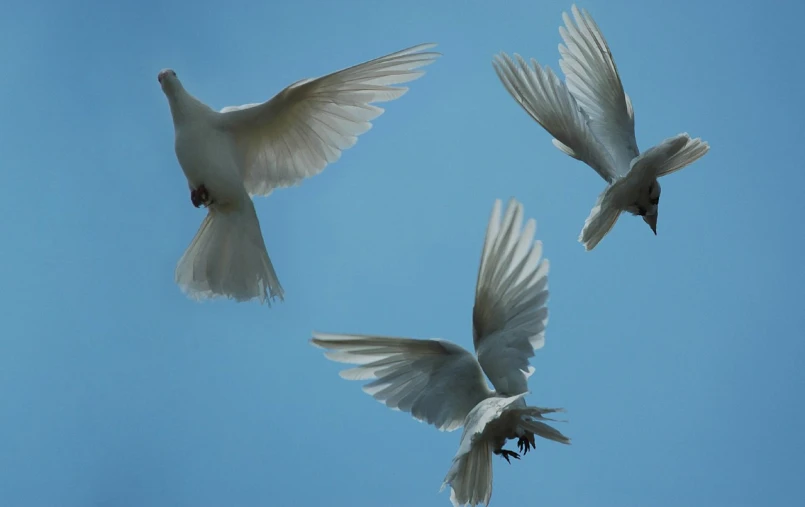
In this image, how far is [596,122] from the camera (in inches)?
262

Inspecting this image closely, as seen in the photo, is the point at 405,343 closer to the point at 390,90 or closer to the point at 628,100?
the point at 390,90

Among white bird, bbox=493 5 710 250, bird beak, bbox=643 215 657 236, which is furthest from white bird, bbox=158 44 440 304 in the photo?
bird beak, bbox=643 215 657 236

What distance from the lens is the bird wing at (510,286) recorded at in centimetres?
577

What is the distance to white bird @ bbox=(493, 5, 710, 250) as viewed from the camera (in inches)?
241

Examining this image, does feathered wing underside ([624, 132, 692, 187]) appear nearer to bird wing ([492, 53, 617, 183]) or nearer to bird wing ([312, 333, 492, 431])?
bird wing ([492, 53, 617, 183])

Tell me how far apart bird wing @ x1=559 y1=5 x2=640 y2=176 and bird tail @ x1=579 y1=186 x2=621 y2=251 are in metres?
0.39

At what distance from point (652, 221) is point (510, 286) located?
124 centimetres

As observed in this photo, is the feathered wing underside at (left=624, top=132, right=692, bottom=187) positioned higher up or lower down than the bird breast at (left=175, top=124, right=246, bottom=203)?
higher up

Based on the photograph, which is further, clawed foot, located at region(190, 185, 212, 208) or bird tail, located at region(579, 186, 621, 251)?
bird tail, located at region(579, 186, 621, 251)

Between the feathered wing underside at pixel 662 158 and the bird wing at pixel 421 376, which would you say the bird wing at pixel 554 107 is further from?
the bird wing at pixel 421 376

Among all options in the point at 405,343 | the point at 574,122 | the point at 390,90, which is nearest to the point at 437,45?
the point at 390,90

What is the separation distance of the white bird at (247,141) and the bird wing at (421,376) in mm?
626

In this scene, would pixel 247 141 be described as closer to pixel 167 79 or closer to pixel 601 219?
pixel 167 79

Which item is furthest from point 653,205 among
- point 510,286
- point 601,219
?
point 510,286
